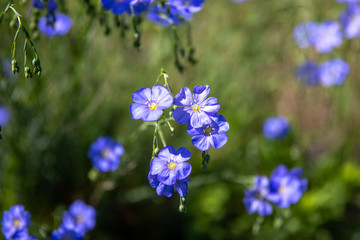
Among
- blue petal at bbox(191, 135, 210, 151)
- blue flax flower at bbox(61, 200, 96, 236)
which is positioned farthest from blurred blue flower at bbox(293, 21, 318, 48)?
blue flax flower at bbox(61, 200, 96, 236)

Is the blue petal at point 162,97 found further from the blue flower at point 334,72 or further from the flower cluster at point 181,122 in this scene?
the blue flower at point 334,72

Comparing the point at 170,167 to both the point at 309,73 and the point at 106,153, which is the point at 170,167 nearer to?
the point at 106,153

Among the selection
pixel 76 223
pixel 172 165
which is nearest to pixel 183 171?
pixel 172 165

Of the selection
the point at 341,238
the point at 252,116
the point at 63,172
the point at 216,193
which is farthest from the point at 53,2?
the point at 341,238

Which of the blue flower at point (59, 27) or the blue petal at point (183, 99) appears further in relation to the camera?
the blue flower at point (59, 27)

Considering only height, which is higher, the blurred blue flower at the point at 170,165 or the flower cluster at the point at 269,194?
the blurred blue flower at the point at 170,165

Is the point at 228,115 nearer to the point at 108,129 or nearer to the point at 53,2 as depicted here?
the point at 108,129

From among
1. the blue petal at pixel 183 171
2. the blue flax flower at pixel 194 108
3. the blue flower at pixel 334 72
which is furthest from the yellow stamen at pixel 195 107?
the blue flower at pixel 334 72
